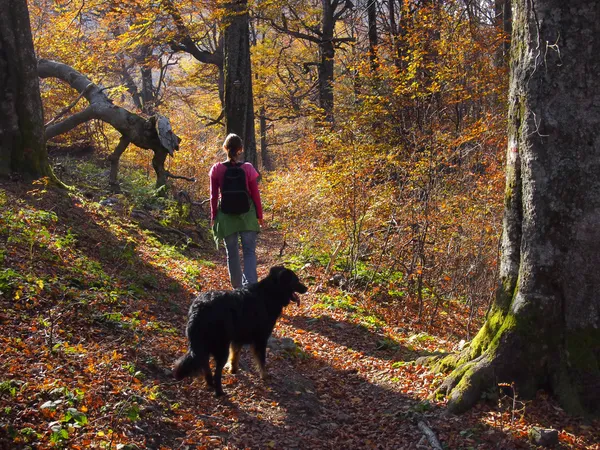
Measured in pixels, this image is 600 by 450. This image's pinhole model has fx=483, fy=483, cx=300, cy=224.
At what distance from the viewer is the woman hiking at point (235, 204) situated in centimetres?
643

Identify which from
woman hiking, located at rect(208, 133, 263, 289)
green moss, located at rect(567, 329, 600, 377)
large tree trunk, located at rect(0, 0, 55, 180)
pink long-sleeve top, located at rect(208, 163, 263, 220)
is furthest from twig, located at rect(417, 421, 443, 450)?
large tree trunk, located at rect(0, 0, 55, 180)

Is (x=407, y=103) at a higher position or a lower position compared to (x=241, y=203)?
higher

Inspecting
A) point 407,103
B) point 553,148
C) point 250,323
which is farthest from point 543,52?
point 407,103

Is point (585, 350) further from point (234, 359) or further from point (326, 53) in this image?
point (326, 53)

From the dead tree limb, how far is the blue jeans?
563cm

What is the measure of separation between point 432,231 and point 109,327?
17.7 ft

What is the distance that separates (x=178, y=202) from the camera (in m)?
12.1

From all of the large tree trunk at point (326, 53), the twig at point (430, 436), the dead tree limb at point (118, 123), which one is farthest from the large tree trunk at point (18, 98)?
the large tree trunk at point (326, 53)

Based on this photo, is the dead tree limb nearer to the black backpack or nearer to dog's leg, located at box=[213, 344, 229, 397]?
the black backpack

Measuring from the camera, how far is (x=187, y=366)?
4273 mm

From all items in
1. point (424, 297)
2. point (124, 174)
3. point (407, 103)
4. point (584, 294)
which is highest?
point (407, 103)

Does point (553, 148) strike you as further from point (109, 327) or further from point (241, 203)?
point (109, 327)

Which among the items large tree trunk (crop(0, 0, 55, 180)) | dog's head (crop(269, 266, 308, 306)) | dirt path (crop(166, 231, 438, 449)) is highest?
large tree trunk (crop(0, 0, 55, 180))

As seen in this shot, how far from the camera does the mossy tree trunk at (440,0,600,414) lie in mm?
3898
